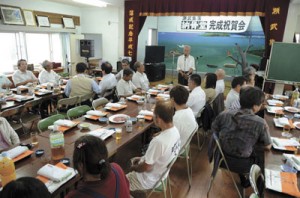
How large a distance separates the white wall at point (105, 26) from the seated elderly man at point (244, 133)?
262 inches

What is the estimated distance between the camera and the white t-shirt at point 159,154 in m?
1.81

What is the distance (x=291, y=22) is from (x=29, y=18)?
756 cm

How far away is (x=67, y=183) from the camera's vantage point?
1574 millimetres

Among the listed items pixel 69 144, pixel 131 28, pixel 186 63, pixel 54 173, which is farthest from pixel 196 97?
pixel 131 28

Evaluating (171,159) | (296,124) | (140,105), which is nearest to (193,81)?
(140,105)

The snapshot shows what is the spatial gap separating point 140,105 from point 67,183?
2106mm

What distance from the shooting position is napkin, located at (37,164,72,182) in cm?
156

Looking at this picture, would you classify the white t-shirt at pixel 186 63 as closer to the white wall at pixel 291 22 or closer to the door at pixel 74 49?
the white wall at pixel 291 22

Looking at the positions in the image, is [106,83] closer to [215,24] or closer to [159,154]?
[159,154]

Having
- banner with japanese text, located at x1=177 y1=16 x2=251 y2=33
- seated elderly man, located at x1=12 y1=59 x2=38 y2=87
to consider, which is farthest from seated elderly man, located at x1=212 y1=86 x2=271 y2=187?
banner with japanese text, located at x1=177 y1=16 x2=251 y2=33

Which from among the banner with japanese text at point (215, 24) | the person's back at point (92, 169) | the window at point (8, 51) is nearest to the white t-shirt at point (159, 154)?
the person's back at point (92, 169)

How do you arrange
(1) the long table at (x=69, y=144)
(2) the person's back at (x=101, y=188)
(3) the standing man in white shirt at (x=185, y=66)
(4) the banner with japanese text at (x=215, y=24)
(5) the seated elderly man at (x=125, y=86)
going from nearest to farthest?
1. (2) the person's back at (x=101, y=188)
2. (1) the long table at (x=69, y=144)
3. (5) the seated elderly man at (x=125, y=86)
4. (3) the standing man in white shirt at (x=185, y=66)
5. (4) the banner with japanese text at (x=215, y=24)

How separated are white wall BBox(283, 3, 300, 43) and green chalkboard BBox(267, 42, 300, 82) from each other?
1.45 ft

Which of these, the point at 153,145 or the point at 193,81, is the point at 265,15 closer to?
the point at 193,81
